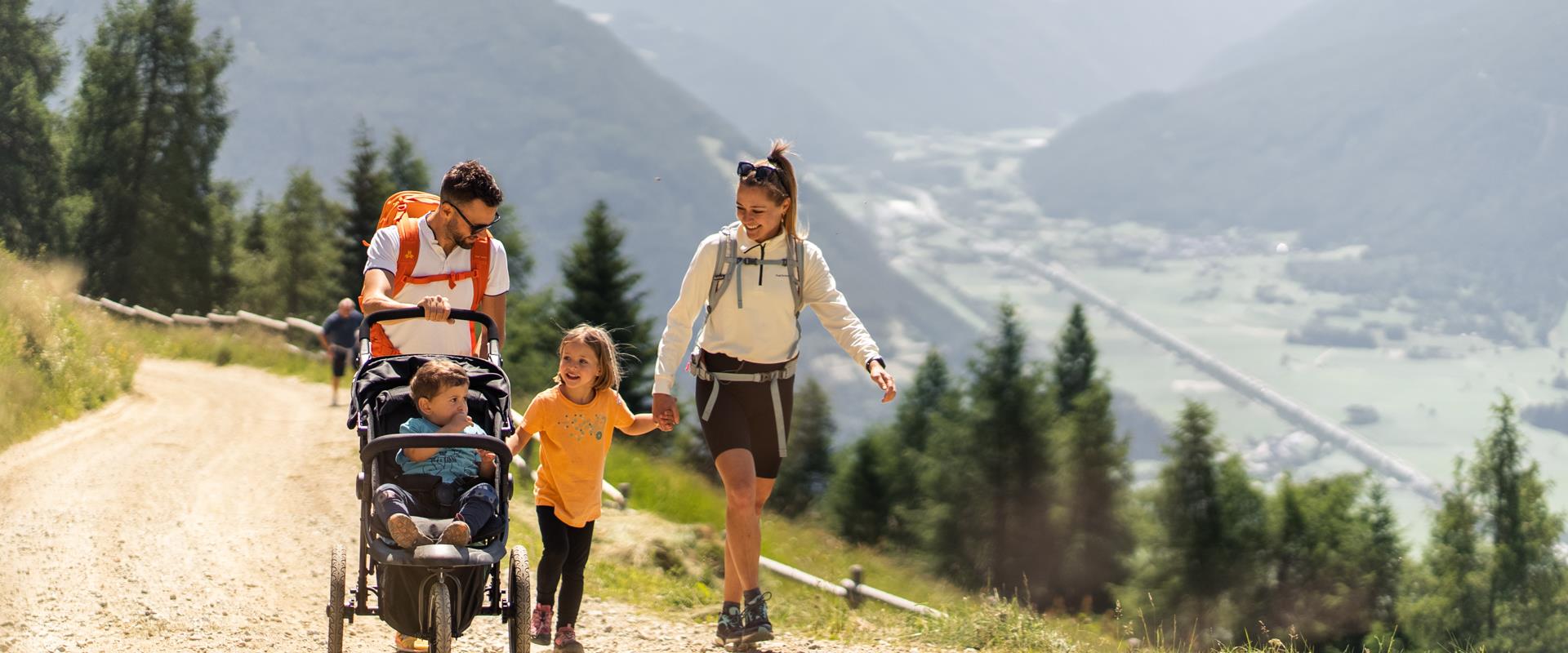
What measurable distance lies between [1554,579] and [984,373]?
32.3 meters

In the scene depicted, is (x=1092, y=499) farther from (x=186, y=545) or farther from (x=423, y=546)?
(x=423, y=546)

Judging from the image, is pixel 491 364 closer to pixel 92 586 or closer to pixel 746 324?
pixel 746 324

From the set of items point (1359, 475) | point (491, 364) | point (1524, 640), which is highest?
point (491, 364)

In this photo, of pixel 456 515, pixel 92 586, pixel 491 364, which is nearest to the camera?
pixel 456 515

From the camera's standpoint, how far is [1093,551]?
80812mm

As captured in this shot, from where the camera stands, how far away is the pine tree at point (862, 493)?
77338 millimetres

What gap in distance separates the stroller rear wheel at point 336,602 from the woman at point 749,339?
145 cm

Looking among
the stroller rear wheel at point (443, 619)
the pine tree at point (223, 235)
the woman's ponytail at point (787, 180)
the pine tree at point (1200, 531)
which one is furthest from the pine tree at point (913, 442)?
the stroller rear wheel at point (443, 619)

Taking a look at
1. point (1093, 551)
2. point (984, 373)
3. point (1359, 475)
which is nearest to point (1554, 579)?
point (1359, 475)

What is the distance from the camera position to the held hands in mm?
5316

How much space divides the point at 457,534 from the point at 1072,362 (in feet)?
291

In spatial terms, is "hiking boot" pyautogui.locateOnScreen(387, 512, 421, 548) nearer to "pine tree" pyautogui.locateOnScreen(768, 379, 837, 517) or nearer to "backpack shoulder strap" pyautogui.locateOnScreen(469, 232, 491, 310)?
"backpack shoulder strap" pyautogui.locateOnScreen(469, 232, 491, 310)

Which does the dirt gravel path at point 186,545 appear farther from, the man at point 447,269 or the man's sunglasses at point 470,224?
the man's sunglasses at point 470,224

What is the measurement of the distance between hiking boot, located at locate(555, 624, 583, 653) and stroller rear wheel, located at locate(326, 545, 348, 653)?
1024 mm
